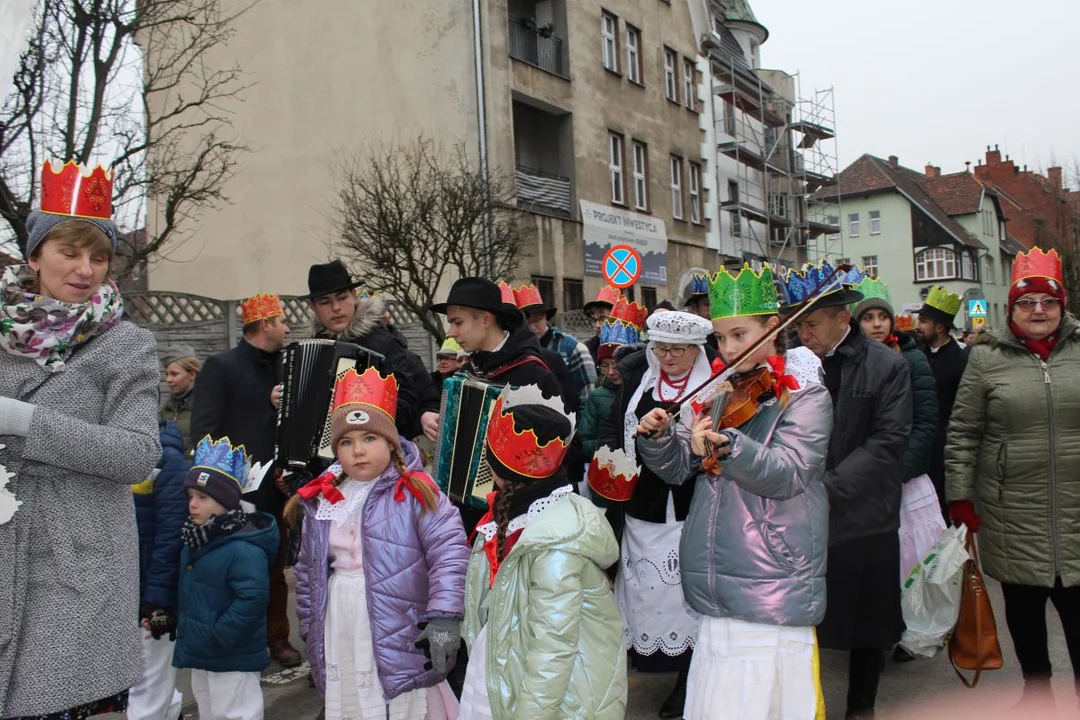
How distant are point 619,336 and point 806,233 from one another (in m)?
29.1

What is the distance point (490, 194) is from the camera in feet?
50.1

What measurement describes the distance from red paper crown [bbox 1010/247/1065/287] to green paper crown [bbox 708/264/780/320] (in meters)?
1.69

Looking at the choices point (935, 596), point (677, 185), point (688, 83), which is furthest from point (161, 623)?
point (688, 83)

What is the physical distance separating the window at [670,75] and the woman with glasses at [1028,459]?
2273 centimetres

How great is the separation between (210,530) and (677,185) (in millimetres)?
23705

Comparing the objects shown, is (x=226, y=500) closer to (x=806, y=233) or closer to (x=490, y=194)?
(x=490, y=194)

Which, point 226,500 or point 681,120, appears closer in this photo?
point 226,500

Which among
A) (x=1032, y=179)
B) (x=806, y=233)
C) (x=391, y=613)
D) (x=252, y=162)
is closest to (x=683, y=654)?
(x=391, y=613)

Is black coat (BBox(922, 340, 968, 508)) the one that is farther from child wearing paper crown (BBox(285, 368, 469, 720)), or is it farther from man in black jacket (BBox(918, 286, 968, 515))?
child wearing paper crown (BBox(285, 368, 469, 720))

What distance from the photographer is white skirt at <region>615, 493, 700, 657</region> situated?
4793 millimetres

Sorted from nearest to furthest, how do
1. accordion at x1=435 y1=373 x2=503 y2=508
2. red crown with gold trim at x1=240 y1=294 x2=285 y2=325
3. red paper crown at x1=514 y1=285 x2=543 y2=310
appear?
accordion at x1=435 y1=373 x2=503 y2=508
red crown with gold trim at x1=240 y1=294 x2=285 y2=325
red paper crown at x1=514 y1=285 x2=543 y2=310

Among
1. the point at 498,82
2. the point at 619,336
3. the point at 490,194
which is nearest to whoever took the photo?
the point at 619,336

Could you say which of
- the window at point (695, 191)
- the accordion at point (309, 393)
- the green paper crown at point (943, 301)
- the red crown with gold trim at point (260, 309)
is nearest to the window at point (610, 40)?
the window at point (695, 191)

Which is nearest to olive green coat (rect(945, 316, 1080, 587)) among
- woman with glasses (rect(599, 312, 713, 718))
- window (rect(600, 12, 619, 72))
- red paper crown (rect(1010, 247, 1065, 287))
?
red paper crown (rect(1010, 247, 1065, 287))
